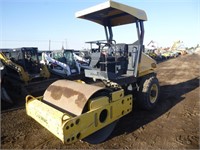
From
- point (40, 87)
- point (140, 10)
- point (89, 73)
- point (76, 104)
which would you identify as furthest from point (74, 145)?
point (40, 87)

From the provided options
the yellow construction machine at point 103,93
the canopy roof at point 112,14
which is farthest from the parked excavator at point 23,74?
the canopy roof at point 112,14

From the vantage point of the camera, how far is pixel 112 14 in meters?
4.55

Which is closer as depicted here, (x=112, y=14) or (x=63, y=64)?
(x=112, y=14)

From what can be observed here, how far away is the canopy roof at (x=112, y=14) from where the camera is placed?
371 centimetres

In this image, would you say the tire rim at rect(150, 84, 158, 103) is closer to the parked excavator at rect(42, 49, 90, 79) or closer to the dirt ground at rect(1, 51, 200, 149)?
the dirt ground at rect(1, 51, 200, 149)

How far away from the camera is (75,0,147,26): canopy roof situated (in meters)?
3.71

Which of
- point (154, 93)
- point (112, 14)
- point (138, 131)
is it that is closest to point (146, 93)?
point (154, 93)

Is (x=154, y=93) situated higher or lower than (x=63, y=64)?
lower

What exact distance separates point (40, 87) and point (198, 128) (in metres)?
6.86

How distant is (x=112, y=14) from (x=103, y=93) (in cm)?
222

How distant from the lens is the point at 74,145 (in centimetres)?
323

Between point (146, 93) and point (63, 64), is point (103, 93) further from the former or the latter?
point (63, 64)

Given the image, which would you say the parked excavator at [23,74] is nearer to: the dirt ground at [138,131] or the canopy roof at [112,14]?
the dirt ground at [138,131]

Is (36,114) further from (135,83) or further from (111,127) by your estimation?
(135,83)
